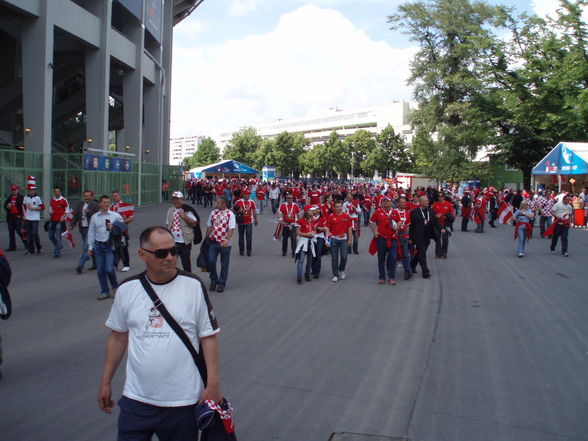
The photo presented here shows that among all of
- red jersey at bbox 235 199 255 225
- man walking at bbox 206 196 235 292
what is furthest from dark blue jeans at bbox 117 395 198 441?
red jersey at bbox 235 199 255 225

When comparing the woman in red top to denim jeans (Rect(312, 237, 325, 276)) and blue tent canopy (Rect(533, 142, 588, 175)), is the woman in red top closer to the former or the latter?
denim jeans (Rect(312, 237, 325, 276))

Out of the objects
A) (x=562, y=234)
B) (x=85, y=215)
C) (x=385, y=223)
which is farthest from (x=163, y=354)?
(x=562, y=234)

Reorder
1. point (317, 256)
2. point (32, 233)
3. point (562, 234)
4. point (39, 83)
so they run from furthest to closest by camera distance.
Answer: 1. point (39, 83)
2. point (562, 234)
3. point (32, 233)
4. point (317, 256)

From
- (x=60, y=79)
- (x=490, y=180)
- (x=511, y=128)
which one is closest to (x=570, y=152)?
(x=511, y=128)

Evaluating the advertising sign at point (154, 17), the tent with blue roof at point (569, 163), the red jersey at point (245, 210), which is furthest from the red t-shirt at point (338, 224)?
the advertising sign at point (154, 17)

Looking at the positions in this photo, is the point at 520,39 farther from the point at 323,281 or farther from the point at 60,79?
the point at 323,281

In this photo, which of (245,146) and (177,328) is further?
(245,146)

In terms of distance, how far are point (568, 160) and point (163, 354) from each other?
1181 inches

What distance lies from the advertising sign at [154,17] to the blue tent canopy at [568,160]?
25.5 meters

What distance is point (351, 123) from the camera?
426ft

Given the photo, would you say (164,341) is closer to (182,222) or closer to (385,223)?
(182,222)

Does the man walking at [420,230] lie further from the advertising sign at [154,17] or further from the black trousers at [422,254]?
the advertising sign at [154,17]

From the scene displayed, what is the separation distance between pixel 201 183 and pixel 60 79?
11.9 meters

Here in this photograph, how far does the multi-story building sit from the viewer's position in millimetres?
22594
